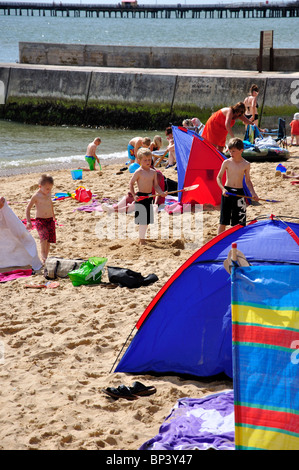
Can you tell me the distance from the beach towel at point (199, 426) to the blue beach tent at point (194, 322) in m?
0.47

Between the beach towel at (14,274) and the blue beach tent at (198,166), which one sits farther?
the blue beach tent at (198,166)

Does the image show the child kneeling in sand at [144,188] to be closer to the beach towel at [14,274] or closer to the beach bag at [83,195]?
the beach towel at [14,274]

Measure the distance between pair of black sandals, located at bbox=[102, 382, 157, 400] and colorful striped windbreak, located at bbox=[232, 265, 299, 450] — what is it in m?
1.30

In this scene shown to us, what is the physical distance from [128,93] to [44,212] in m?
16.3

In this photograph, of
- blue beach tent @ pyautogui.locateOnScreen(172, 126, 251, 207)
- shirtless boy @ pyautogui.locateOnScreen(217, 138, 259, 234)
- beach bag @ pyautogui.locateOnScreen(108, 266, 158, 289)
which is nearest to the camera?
beach bag @ pyautogui.locateOnScreen(108, 266, 158, 289)

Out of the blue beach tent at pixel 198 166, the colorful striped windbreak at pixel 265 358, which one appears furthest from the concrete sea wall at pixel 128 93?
the colorful striped windbreak at pixel 265 358

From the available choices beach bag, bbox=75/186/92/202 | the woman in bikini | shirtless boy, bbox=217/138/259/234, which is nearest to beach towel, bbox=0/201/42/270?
shirtless boy, bbox=217/138/259/234

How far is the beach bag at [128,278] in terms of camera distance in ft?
19.9

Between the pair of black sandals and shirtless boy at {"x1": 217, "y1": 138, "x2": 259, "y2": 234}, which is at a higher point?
shirtless boy at {"x1": 217, "y1": 138, "x2": 259, "y2": 234}

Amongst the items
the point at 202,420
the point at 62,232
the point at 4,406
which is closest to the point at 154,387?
the point at 202,420

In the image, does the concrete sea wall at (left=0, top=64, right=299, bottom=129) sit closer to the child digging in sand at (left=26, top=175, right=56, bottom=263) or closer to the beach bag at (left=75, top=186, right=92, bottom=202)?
the beach bag at (left=75, top=186, right=92, bottom=202)

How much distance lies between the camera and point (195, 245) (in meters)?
7.41

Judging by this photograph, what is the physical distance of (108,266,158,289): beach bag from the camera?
607cm

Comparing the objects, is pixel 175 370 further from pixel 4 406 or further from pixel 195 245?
pixel 195 245
